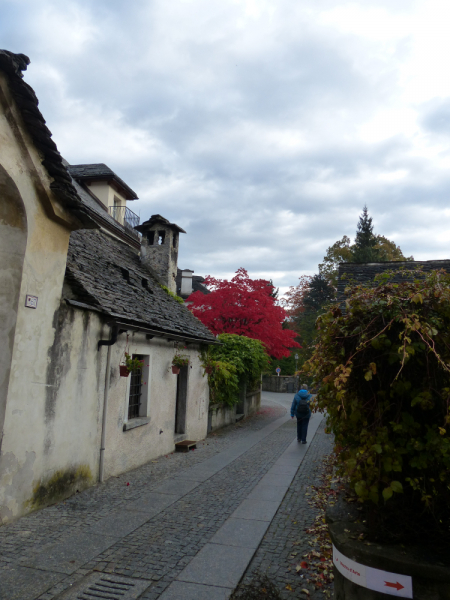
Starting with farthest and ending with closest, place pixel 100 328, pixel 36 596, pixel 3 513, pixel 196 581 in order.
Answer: pixel 100 328
pixel 3 513
pixel 196 581
pixel 36 596

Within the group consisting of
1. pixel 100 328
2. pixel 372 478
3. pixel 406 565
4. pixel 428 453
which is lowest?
pixel 406 565

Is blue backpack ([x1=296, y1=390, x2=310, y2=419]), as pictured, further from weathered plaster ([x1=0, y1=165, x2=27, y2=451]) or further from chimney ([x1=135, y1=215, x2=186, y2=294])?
weathered plaster ([x1=0, y1=165, x2=27, y2=451])

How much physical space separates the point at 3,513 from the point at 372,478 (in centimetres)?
502

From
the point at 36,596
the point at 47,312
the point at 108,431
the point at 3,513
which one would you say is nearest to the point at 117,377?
the point at 108,431

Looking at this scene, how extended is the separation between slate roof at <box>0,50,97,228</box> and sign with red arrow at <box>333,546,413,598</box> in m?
6.17

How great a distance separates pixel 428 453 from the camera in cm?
304

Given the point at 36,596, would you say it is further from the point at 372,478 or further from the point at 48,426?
the point at 372,478

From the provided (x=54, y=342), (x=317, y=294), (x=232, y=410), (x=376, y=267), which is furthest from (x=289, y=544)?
(x=317, y=294)

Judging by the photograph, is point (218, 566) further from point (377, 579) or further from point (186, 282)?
point (186, 282)

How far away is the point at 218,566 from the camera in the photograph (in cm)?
470

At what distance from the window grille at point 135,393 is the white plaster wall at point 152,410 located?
254mm

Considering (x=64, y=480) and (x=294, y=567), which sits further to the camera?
(x=64, y=480)

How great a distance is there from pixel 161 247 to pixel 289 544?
40.9 feet

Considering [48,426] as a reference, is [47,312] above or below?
above
